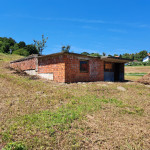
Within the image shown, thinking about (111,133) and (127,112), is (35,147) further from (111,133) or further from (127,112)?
(127,112)

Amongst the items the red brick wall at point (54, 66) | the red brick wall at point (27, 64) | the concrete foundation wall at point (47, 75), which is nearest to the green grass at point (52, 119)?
the red brick wall at point (54, 66)

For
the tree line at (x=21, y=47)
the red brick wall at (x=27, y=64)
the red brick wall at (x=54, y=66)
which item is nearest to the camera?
the red brick wall at (x=54, y=66)

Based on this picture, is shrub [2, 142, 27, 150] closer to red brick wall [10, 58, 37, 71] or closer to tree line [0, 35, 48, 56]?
red brick wall [10, 58, 37, 71]

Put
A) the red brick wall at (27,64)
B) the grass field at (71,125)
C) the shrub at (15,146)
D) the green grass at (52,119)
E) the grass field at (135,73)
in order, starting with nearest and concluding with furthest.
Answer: the shrub at (15,146) < the grass field at (71,125) < the green grass at (52,119) < the red brick wall at (27,64) < the grass field at (135,73)

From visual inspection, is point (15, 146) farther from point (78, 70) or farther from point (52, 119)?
point (78, 70)

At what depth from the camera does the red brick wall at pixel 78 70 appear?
1189 centimetres

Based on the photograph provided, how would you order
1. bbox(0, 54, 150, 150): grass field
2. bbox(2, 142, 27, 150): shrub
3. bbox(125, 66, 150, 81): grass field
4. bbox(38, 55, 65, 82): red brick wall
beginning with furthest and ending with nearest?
bbox(125, 66, 150, 81): grass field, bbox(38, 55, 65, 82): red brick wall, bbox(0, 54, 150, 150): grass field, bbox(2, 142, 27, 150): shrub

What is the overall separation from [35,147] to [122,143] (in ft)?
7.98

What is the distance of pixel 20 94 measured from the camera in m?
7.77

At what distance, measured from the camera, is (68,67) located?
11.9 meters

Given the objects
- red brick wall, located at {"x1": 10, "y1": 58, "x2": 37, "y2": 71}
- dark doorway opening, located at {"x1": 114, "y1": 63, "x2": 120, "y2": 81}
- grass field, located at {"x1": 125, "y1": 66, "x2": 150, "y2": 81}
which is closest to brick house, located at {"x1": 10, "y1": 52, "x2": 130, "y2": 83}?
red brick wall, located at {"x1": 10, "y1": 58, "x2": 37, "y2": 71}

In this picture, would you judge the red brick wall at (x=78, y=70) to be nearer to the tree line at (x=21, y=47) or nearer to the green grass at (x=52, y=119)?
the green grass at (x=52, y=119)

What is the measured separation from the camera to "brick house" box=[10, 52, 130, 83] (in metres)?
11.8

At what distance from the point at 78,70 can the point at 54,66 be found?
2.41 meters
